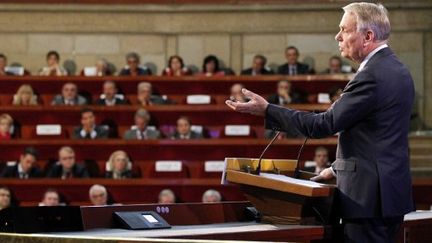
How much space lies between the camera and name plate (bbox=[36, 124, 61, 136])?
29.1 feet

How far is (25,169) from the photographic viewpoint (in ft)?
27.3

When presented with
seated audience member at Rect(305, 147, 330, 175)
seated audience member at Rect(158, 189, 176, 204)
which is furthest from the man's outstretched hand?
seated audience member at Rect(305, 147, 330, 175)

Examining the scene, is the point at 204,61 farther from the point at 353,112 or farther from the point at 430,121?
the point at 353,112

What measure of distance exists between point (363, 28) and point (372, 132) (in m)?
0.34

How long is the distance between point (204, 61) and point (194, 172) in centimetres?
161

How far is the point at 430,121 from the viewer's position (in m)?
9.66

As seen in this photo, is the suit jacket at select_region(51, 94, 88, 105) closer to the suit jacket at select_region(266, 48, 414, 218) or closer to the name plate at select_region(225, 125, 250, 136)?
the name plate at select_region(225, 125, 250, 136)

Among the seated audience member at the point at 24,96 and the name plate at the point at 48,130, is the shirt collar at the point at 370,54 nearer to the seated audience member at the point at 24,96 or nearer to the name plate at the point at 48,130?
the name plate at the point at 48,130

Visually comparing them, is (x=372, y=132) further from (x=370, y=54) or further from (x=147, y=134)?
(x=147, y=134)

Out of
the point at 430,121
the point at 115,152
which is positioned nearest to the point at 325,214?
the point at 115,152

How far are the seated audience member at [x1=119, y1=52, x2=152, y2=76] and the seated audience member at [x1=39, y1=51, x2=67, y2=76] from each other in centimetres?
70

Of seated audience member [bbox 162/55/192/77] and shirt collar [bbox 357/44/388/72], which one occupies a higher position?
seated audience member [bbox 162/55/192/77]

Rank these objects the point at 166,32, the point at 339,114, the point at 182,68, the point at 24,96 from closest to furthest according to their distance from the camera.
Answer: the point at 339,114
the point at 24,96
the point at 182,68
the point at 166,32

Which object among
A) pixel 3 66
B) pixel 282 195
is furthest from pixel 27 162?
pixel 282 195
